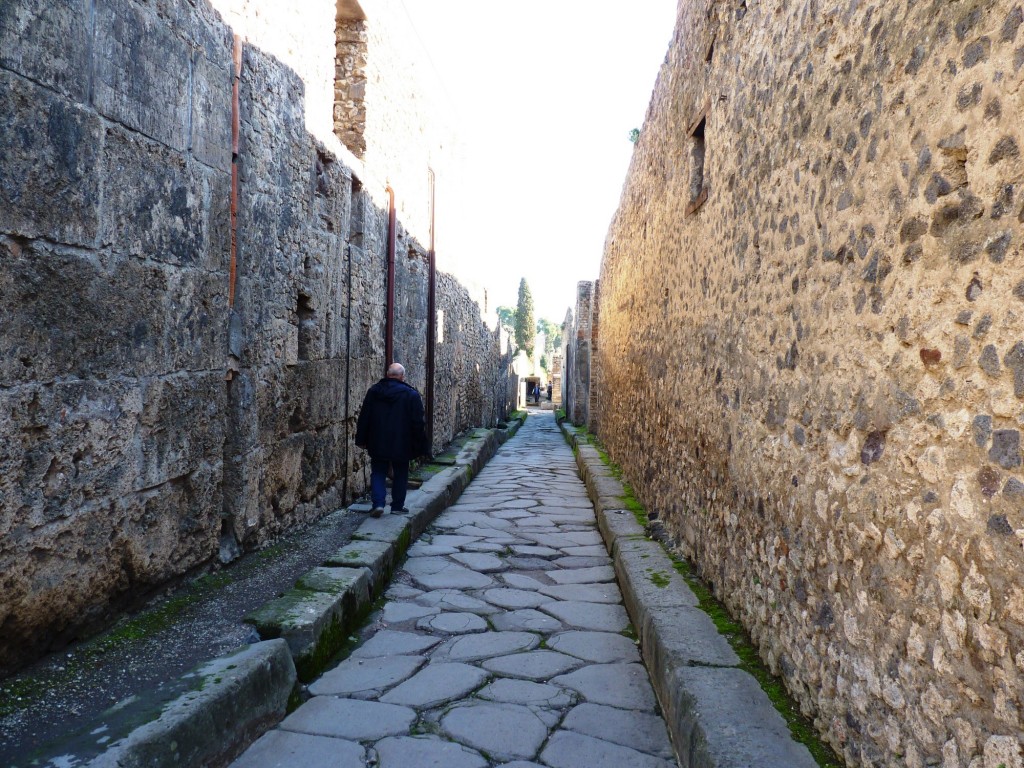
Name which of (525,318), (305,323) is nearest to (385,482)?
(305,323)

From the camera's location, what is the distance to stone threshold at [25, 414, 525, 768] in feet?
6.53

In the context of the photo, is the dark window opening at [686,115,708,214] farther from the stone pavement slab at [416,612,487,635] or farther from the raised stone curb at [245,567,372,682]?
the raised stone curb at [245,567,372,682]

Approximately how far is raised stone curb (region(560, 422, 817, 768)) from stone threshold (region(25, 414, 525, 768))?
137cm

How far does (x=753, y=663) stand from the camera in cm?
281

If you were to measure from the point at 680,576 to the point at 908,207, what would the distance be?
2584 millimetres

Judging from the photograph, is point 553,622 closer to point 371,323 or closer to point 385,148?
point 371,323

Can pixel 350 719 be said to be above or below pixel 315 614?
below

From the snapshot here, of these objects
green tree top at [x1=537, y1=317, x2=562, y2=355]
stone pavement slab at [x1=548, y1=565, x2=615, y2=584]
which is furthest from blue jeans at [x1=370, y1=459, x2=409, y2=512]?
green tree top at [x1=537, y1=317, x2=562, y2=355]

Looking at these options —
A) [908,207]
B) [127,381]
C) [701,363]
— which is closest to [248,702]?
[127,381]

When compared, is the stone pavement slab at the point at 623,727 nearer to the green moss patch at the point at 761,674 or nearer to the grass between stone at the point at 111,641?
the green moss patch at the point at 761,674

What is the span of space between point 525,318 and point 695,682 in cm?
4912

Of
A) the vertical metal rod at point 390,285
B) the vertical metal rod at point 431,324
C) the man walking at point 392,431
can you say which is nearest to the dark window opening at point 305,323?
the man walking at point 392,431

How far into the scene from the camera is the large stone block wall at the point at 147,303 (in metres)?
2.52

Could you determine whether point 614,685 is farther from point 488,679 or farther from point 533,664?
point 488,679
